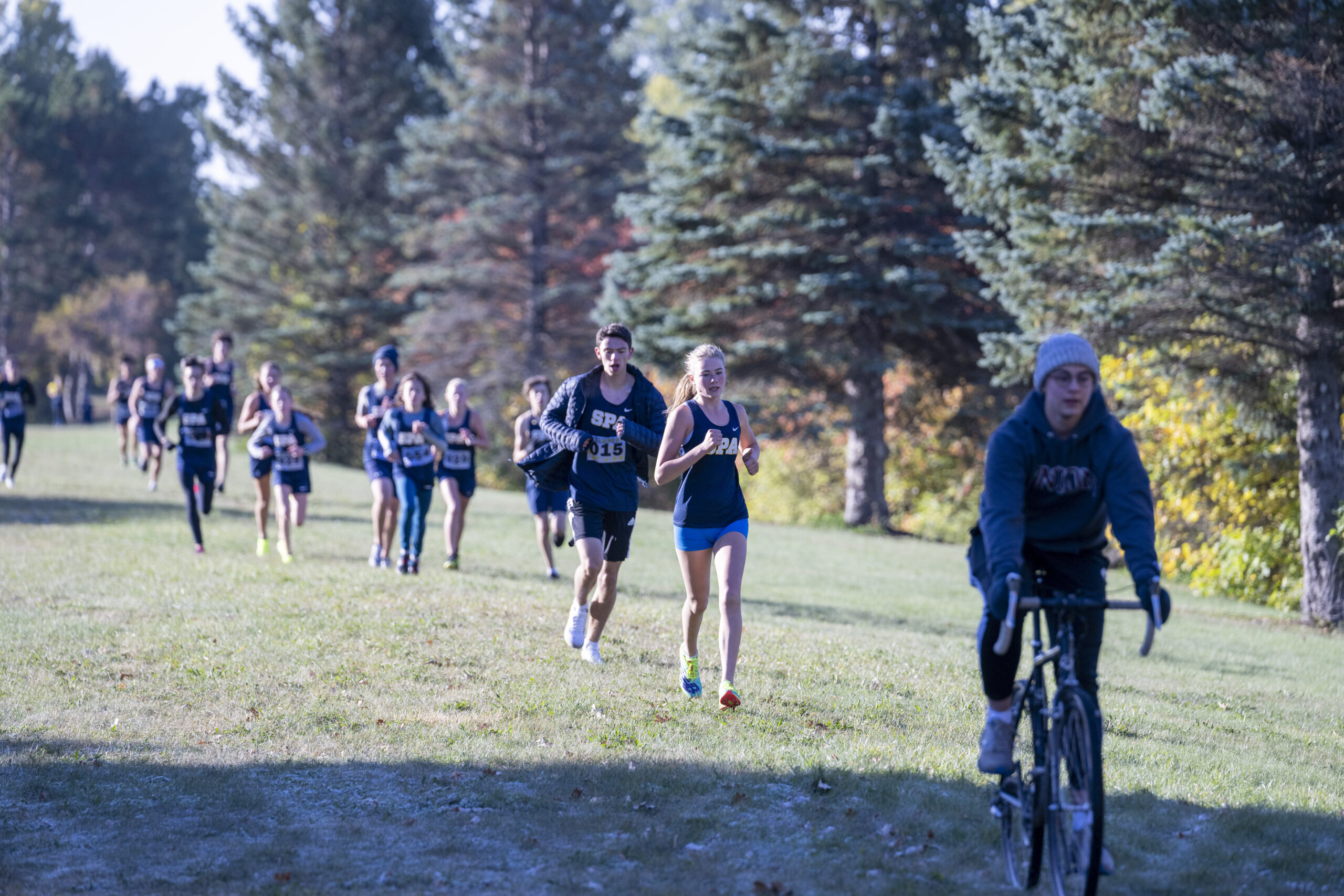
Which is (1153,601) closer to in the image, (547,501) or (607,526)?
(607,526)

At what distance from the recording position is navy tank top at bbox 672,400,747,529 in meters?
7.27

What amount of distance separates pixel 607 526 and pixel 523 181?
30904 mm

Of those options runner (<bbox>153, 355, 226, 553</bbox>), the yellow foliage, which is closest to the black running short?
runner (<bbox>153, 355, 226, 553</bbox>)

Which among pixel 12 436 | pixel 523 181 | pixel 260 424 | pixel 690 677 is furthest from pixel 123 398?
pixel 690 677

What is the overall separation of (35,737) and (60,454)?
91.2 ft

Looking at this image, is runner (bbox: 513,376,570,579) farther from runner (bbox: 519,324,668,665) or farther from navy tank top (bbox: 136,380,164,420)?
navy tank top (bbox: 136,380,164,420)

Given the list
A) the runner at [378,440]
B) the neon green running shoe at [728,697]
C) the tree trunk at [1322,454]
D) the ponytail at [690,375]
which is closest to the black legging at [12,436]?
the runner at [378,440]

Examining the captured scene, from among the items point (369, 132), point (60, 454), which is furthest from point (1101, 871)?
point (369, 132)

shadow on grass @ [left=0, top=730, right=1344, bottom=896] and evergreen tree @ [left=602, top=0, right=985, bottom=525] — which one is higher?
→ evergreen tree @ [left=602, top=0, right=985, bottom=525]

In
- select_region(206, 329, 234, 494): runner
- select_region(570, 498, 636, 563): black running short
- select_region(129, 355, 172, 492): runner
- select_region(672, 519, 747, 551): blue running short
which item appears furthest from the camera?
select_region(129, 355, 172, 492): runner

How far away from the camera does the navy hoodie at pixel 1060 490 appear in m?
4.52

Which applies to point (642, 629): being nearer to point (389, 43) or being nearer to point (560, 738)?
point (560, 738)

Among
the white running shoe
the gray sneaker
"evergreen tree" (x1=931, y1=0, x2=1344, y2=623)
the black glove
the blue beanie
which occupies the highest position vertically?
"evergreen tree" (x1=931, y1=0, x2=1344, y2=623)

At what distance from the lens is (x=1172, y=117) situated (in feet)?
47.1
